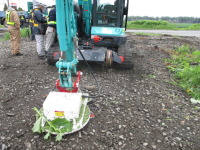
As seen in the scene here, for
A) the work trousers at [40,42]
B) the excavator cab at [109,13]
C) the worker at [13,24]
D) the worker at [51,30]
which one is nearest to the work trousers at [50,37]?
the worker at [51,30]

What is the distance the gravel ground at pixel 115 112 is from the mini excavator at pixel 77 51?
196 mm

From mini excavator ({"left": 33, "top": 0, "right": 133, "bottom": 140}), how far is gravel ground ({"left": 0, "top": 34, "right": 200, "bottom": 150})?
0.20 meters

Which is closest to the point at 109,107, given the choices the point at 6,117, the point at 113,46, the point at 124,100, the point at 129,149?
the point at 124,100

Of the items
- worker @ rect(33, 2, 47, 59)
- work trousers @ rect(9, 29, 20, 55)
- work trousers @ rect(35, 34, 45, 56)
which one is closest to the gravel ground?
work trousers @ rect(35, 34, 45, 56)

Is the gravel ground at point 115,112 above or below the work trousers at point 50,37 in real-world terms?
below

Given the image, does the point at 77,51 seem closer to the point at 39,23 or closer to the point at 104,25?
the point at 104,25

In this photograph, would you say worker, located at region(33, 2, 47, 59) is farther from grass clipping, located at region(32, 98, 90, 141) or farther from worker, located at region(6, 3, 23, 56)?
grass clipping, located at region(32, 98, 90, 141)

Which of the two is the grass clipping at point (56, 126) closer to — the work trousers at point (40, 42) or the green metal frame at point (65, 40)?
the green metal frame at point (65, 40)

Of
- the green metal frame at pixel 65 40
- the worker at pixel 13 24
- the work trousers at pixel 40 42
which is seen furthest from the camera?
the worker at pixel 13 24

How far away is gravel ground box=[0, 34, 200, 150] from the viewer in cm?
212

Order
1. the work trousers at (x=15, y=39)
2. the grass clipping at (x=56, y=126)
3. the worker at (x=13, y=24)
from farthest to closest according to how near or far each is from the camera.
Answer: the work trousers at (x=15, y=39)
the worker at (x=13, y=24)
the grass clipping at (x=56, y=126)

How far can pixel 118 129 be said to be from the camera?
2.36 metres

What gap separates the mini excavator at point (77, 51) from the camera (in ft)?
7.04

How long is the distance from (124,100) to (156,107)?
0.54m
